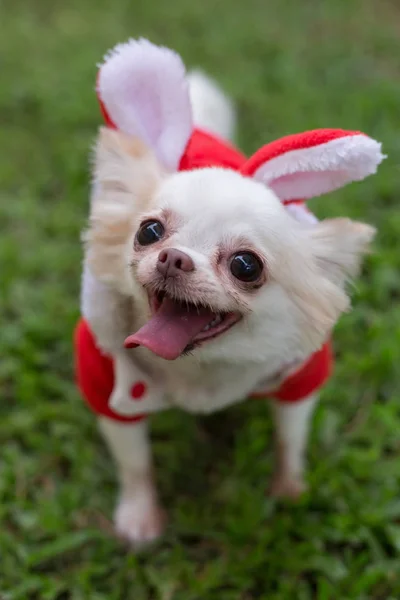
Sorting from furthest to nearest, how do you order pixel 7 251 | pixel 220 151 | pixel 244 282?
pixel 7 251
pixel 220 151
pixel 244 282

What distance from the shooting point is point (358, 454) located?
5.04 ft

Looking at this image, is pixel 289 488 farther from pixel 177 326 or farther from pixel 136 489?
pixel 177 326

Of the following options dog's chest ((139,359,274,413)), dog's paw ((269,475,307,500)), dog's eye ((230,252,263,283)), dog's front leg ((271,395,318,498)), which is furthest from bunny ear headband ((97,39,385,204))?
dog's paw ((269,475,307,500))

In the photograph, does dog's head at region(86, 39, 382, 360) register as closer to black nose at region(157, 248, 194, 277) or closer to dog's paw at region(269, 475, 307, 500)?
black nose at region(157, 248, 194, 277)

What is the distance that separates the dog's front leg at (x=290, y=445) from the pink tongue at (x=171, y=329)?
468mm

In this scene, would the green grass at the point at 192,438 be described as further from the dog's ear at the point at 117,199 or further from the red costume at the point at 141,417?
the dog's ear at the point at 117,199

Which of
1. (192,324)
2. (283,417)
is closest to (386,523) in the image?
(283,417)

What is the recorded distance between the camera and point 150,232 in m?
0.95

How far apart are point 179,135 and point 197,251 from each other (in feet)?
0.80

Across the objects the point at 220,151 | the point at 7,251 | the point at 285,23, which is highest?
the point at 285,23

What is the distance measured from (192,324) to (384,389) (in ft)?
2.95

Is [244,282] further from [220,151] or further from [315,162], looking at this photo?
[220,151]

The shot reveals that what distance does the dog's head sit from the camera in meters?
0.91

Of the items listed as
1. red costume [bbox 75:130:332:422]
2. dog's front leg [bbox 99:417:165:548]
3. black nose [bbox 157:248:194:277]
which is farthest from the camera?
dog's front leg [bbox 99:417:165:548]
